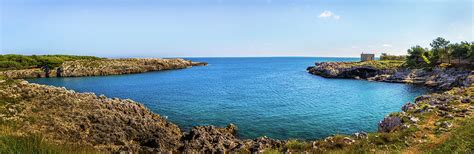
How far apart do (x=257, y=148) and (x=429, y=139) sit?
9.43m

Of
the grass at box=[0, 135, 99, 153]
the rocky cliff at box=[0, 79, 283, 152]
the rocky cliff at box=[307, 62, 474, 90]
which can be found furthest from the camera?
the rocky cliff at box=[307, 62, 474, 90]

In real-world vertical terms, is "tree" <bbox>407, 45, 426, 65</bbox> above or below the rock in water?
above

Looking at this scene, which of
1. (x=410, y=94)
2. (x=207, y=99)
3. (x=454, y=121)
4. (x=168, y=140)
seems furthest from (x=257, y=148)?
(x=410, y=94)

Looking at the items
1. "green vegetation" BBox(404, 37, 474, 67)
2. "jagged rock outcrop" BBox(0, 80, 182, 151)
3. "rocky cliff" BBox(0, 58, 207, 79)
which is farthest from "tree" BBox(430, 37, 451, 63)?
"rocky cliff" BBox(0, 58, 207, 79)

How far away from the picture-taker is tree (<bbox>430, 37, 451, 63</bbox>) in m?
87.9

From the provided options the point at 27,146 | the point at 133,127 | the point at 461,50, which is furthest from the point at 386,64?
the point at 27,146

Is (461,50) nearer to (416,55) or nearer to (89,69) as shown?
(416,55)

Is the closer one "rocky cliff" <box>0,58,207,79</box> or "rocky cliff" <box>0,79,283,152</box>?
"rocky cliff" <box>0,79,283,152</box>

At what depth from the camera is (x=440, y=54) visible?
8781 centimetres

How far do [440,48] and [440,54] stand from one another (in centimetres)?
583

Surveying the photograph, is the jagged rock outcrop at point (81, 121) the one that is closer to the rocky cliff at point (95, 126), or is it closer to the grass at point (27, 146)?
the rocky cliff at point (95, 126)

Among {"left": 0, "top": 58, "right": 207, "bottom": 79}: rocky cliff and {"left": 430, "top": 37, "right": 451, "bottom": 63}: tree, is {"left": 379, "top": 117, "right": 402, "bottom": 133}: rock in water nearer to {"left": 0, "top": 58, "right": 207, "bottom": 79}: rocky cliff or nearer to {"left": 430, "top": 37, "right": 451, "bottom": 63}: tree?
{"left": 430, "top": 37, "right": 451, "bottom": 63}: tree

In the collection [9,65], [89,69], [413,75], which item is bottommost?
[89,69]

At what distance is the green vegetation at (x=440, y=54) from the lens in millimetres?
77812
